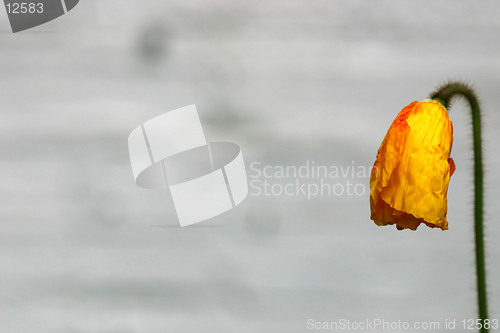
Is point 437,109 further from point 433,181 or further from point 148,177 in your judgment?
→ point 148,177

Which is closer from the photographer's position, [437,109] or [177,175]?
[437,109]

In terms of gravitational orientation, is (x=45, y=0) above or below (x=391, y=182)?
above

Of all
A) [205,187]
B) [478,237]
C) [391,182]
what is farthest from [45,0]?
[478,237]
